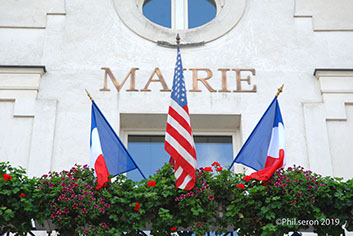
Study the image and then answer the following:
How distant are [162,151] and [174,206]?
3055 millimetres

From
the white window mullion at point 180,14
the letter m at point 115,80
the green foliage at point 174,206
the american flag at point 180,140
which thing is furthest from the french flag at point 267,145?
the white window mullion at point 180,14

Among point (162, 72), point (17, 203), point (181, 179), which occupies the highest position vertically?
point (162, 72)

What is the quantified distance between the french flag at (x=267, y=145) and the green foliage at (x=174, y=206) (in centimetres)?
72

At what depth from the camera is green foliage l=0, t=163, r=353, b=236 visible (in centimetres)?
804

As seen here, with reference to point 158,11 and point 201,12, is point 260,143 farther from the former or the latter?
point 158,11

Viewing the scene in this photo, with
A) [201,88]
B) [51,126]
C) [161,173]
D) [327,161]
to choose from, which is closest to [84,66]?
[51,126]

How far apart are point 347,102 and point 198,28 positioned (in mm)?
3006

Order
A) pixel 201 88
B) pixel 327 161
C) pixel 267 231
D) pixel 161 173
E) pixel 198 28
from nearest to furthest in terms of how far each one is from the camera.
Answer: pixel 267 231
pixel 161 173
pixel 327 161
pixel 201 88
pixel 198 28

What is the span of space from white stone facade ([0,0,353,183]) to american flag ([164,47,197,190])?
5.38 ft

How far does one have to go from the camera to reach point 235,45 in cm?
1188

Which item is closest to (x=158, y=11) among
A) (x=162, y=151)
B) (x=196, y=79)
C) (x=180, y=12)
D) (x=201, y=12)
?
(x=180, y=12)

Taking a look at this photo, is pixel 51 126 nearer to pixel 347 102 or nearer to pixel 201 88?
pixel 201 88

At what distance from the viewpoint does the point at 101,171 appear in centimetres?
876

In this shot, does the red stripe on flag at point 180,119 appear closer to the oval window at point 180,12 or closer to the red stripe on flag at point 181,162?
the red stripe on flag at point 181,162
